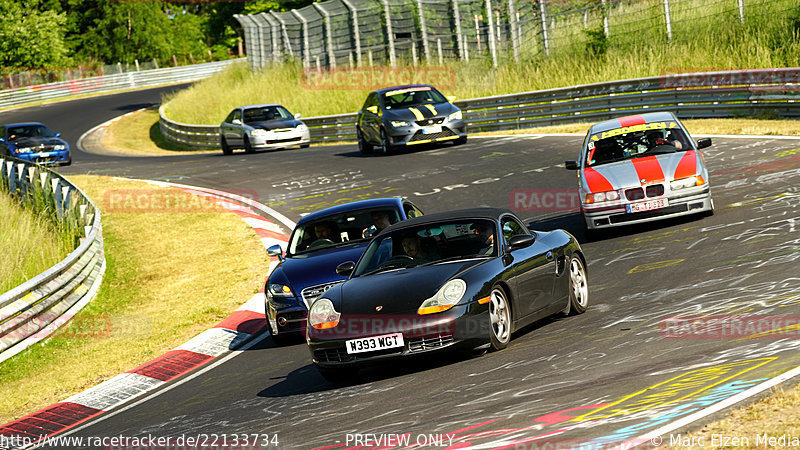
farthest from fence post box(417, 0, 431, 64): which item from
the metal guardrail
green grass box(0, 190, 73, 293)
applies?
the metal guardrail

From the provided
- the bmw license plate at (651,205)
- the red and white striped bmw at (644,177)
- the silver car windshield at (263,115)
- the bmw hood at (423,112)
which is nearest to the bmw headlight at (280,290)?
the red and white striped bmw at (644,177)

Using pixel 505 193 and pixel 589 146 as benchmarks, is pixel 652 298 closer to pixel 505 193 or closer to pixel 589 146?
pixel 589 146

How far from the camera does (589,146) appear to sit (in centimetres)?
1478

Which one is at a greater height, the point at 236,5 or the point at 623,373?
the point at 236,5

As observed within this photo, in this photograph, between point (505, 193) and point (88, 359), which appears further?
point (505, 193)

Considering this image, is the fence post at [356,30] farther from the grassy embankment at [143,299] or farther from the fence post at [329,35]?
the grassy embankment at [143,299]

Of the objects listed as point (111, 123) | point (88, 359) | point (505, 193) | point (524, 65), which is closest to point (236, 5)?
point (111, 123)

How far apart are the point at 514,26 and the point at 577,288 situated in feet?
83.5

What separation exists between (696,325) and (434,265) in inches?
84.7

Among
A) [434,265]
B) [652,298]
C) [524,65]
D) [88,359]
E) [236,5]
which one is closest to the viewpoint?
[434,265]

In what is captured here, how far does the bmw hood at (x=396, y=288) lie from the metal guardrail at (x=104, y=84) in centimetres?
5660

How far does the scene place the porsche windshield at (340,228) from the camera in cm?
1195

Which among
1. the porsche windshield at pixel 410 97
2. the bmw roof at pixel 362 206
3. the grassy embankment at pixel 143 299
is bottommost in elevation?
the grassy embankment at pixel 143 299

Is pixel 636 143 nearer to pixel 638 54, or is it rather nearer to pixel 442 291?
pixel 442 291
